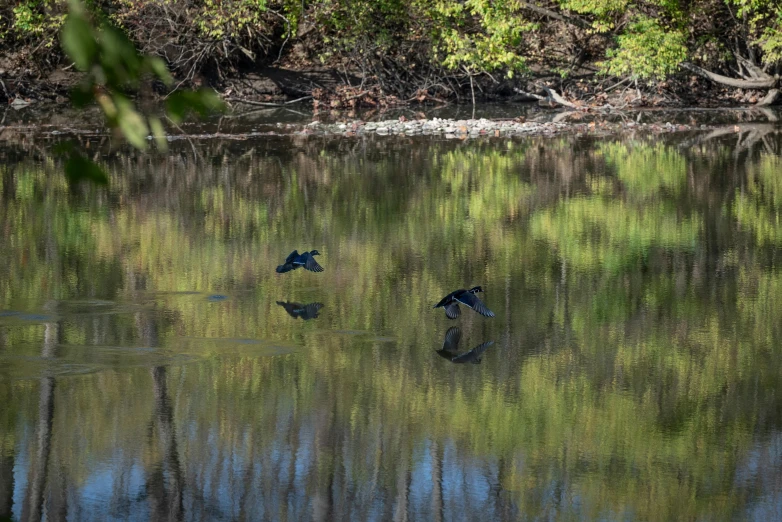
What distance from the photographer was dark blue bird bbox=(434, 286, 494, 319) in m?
6.63

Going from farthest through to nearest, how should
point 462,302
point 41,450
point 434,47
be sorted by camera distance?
1. point 434,47
2. point 462,302
3. point 41,450

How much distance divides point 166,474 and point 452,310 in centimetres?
249

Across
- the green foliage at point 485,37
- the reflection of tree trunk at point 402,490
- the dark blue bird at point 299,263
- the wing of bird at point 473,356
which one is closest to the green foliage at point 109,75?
the reflection of tree trunk at point 402,490

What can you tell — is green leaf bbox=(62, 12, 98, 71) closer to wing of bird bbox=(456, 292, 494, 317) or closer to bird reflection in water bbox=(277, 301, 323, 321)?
wing of bird bbox=(456, 292, 494, 317)

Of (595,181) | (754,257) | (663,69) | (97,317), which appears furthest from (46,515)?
(663,69)

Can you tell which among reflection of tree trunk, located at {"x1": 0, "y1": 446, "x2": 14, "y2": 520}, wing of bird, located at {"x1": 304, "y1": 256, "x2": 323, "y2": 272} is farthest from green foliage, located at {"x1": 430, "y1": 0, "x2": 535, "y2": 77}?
reflection of tree trunk, located at {"x1": 0, "y1": 446, "x2": 14, "y2": 520}

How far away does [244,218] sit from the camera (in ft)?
34.4

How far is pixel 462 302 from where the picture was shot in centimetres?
666

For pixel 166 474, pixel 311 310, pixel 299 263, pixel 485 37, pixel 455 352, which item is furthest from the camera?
pixel 485 37

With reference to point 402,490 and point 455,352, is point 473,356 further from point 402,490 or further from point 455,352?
point 402,490

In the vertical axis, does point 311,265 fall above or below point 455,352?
above

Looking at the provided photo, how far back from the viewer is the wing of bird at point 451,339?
251 inches

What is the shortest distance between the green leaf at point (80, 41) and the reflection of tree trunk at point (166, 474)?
9.52 feet

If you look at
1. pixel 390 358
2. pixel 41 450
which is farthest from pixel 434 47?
pixel 41 450
